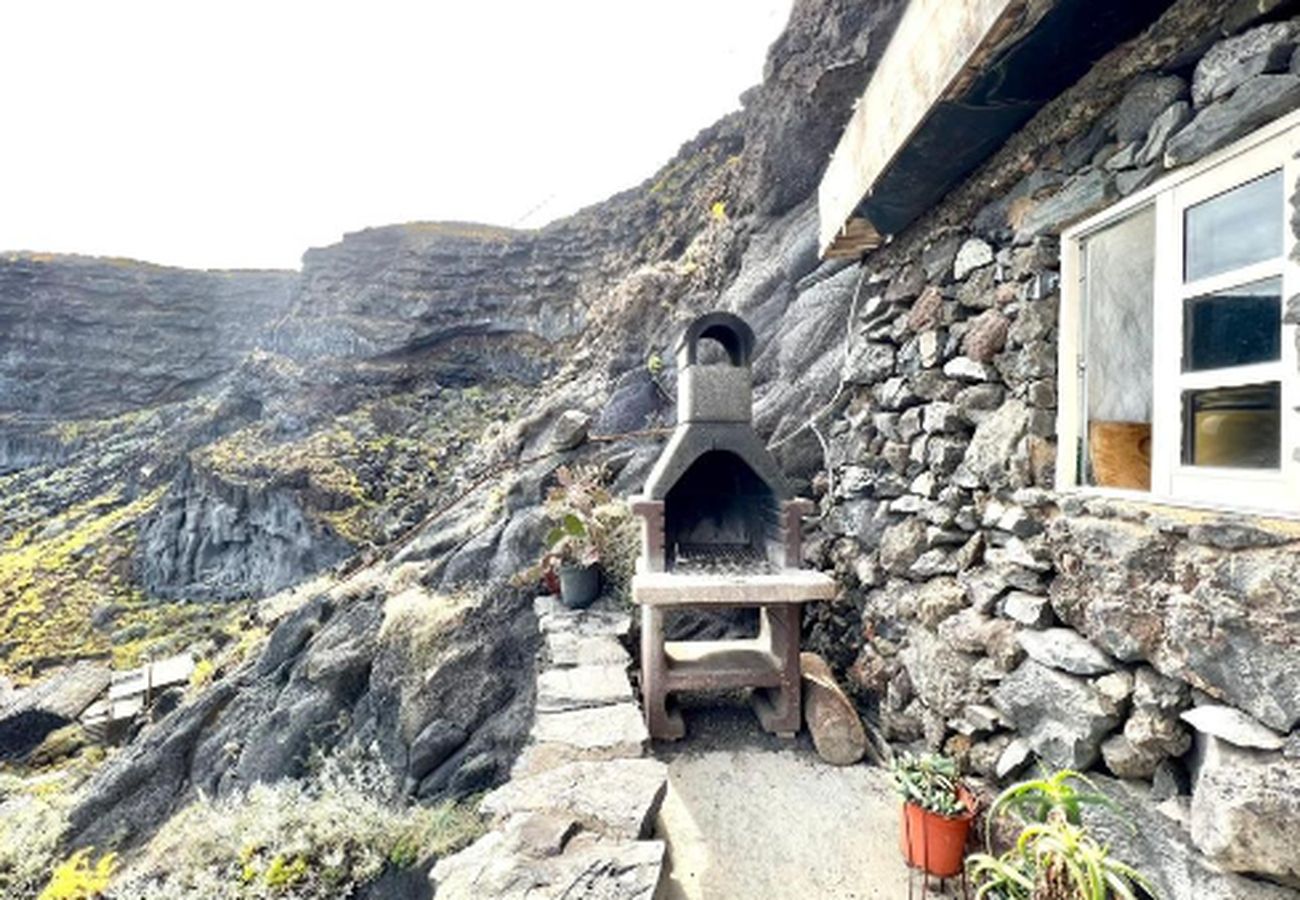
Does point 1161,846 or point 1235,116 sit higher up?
point 1235,116

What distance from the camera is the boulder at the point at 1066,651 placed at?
2.23 meters

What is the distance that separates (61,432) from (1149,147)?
32.0 m

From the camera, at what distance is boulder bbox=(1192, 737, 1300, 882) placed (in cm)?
152

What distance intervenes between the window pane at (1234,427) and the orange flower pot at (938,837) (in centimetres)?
184

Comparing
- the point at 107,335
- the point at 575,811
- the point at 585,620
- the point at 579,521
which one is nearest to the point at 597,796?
the point at 575,811

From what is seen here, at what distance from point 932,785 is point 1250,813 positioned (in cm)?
138

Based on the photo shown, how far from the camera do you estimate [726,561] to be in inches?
182

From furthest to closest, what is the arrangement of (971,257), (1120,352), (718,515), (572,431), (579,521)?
(572,431) → (579,521) → (718,515) → (971,257) → (1120,352)

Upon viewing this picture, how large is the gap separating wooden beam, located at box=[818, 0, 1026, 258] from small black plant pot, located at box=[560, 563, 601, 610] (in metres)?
3.72

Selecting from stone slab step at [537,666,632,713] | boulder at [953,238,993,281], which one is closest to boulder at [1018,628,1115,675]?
boulder at [953,238,993,281]

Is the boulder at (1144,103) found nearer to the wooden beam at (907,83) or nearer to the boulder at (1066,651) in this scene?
the wooden beam at (907,83)

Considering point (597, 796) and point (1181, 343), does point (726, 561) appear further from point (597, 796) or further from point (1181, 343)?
point (1181, 343)

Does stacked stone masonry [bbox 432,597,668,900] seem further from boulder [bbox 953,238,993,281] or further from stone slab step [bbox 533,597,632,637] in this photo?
boulder [bbox 953,238,993,281]

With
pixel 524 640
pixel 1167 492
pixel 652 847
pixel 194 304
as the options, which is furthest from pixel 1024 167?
pixel 194 304
